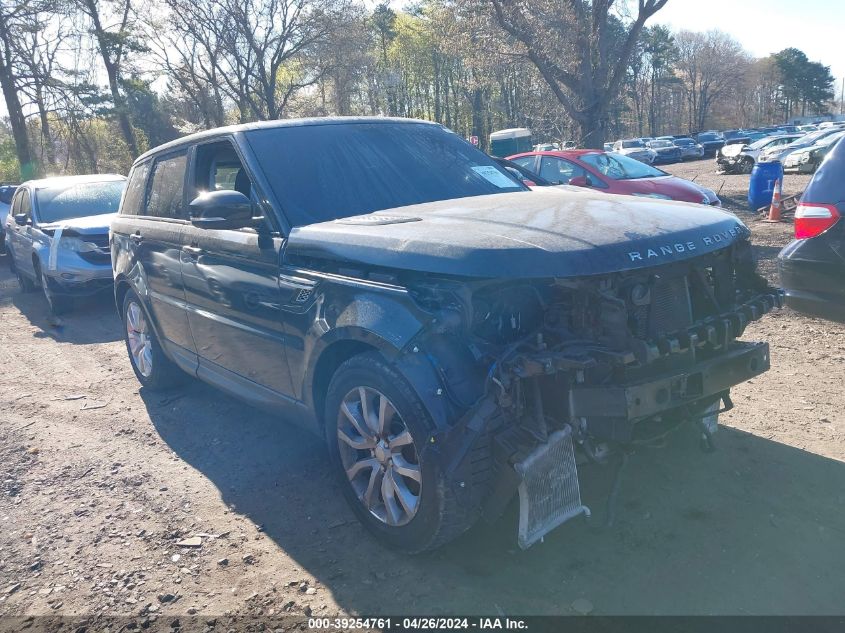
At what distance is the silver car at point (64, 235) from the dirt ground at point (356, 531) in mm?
4179

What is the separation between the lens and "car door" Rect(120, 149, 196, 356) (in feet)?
15.3

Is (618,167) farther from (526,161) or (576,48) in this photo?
(576,48)

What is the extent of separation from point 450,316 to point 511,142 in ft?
112

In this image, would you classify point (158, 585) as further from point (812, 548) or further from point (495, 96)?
point (495, 96)

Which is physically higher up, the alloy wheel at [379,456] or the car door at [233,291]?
the car door at [233,291]

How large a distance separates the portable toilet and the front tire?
3331 centimetres

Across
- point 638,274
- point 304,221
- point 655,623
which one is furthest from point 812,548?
point 304,221

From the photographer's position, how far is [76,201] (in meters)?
10.0

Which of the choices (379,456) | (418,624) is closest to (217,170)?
(379,456)

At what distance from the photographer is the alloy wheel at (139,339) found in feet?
18.2

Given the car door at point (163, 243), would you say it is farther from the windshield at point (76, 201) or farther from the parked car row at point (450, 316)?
the windshield at point (76, 201)

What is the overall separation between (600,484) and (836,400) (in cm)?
206

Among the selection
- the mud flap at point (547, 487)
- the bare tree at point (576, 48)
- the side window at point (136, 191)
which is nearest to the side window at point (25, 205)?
the side window at point (136, 191)

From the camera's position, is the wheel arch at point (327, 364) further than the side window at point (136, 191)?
No
